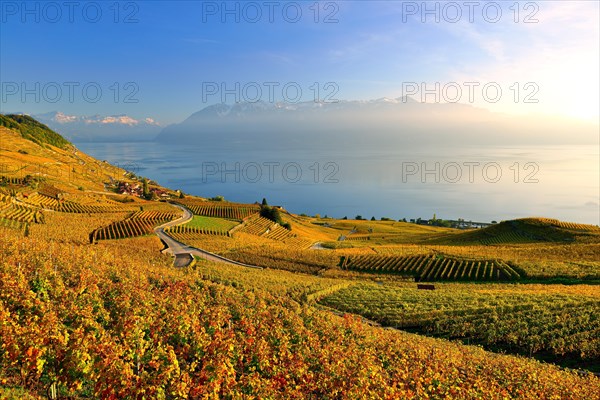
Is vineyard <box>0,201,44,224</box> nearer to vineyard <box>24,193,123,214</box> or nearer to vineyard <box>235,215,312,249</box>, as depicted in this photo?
vineyard <box>24,193,123,214</box>

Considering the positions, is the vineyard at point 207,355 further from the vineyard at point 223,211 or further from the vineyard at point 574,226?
the vineyard at point 574,226

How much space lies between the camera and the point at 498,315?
987 inches

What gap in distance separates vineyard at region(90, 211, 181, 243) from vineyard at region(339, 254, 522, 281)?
111 ft

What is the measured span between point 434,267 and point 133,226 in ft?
159

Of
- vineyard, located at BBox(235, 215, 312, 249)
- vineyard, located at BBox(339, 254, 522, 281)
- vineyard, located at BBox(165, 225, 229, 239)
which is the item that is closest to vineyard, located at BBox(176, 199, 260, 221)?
vineyard, located at BBox(235, 215, 312, 249)

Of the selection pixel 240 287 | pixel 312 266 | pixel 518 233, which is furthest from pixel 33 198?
pixel 518 233

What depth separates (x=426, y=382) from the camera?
12.9 metres

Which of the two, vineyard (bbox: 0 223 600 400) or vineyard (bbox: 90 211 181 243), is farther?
vineyard (bbox: 90 211 181 243)

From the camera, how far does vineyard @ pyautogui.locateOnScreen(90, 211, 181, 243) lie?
56997 millimetres

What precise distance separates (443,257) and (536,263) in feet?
36.5

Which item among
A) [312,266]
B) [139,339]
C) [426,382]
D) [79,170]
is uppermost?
[79,170]

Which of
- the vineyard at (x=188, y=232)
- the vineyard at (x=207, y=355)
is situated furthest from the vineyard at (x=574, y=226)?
the vineyard at (x=207, y=355)

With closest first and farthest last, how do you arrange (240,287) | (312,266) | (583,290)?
(240,287)
(583,290)
(312,266)

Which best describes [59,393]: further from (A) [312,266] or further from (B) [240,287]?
(A) [312,266]
